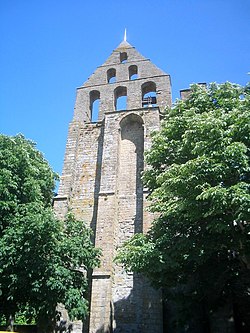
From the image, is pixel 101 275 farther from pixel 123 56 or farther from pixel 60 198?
pixel 123 56

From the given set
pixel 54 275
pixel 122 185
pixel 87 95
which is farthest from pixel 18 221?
pixel 87 95

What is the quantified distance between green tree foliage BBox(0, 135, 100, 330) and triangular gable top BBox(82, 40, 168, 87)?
10.5 metres

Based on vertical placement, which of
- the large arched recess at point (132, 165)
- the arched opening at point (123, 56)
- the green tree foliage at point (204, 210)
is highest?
the arched opening at point (123, 56)

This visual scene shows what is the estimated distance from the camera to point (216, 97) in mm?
11000

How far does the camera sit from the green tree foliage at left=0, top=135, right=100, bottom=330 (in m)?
8.98

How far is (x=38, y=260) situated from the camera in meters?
9.09

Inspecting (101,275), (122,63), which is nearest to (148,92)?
(122,63)

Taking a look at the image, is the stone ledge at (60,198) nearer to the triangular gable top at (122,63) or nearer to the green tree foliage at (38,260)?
the green tree foliage at (38,260)

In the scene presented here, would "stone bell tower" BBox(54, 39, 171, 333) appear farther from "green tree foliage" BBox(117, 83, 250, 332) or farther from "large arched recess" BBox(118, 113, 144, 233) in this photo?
"green tree foliage" BBox(117, 83, 250, 332)

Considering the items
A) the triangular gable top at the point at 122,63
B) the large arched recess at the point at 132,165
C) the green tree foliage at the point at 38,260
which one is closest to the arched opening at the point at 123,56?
the triangular gable top at the point at 122,63

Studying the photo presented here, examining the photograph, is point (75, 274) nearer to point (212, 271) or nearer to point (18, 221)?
point (18, 221)

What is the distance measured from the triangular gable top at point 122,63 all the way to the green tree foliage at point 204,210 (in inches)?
346

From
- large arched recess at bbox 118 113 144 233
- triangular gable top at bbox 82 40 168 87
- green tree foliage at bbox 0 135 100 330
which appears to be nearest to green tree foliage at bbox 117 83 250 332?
green tree foliage at bbox 0 135 100 330

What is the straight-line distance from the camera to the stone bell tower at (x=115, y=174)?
1117 centimetres
